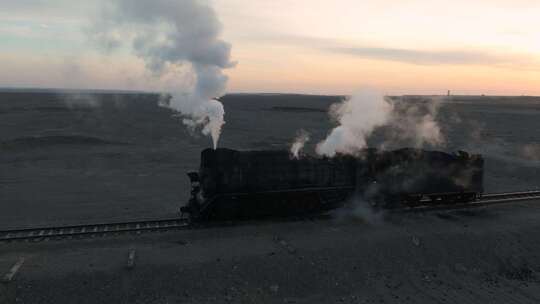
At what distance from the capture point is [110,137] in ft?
163

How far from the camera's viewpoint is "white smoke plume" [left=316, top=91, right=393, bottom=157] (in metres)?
20.5

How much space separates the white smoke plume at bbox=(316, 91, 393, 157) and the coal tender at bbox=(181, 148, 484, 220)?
0.54 meters

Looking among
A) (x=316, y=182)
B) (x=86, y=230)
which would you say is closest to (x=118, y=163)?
(x=86, y=230)

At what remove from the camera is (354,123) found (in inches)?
825

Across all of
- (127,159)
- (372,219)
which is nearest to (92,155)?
(127,159)

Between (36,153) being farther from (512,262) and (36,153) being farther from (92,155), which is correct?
(512,262)

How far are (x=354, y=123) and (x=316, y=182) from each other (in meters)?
3.52

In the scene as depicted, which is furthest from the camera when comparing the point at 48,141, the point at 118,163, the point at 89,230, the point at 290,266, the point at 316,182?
the point at 48,141

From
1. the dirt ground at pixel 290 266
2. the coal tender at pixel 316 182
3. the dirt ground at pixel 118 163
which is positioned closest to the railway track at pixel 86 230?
the dirt ground at pixel 290 266

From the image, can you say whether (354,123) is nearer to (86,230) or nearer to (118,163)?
(86,230)

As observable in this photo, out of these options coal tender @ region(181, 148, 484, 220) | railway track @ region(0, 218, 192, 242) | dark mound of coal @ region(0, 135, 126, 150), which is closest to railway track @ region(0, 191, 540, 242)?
railway track @ region(0, 218, 192, 242)

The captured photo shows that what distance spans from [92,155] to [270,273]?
94.7ft

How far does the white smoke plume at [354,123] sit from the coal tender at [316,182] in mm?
537

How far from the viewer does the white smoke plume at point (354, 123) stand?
20.5 meters
